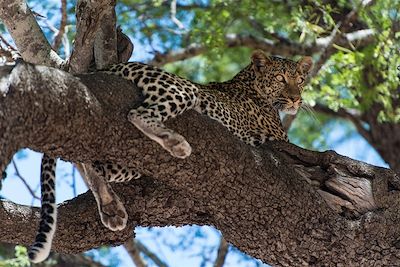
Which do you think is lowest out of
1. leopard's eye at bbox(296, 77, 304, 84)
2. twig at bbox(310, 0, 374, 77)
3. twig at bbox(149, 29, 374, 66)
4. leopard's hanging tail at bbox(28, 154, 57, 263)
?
twig at bbox(149, 29, 374, 66)

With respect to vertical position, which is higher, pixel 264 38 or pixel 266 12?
pixel 266 12

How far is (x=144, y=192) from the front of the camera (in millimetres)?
6930

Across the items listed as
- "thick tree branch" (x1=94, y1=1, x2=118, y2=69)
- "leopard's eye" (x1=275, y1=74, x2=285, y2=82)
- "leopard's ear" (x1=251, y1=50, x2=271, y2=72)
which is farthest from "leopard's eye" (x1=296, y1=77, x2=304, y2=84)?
"thick tree branch" (x1=94, y1=1, x2=118, y2=69)

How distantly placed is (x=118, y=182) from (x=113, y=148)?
2.76 ft

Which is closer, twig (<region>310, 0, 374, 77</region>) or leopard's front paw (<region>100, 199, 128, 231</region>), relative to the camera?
leopard's front paw (<region>100, 199, 128, 231</region>)

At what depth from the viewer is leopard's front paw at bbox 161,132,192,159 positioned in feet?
20.1

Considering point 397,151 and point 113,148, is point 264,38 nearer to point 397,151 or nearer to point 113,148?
point 397,151

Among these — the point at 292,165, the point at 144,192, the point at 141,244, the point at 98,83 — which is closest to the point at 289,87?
the point at 292,165

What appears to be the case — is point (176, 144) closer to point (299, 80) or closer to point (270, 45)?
point (299, 80)

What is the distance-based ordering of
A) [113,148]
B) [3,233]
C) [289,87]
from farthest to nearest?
[289,87] < [3,233] < [113,148]

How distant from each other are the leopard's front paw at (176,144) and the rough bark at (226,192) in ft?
0.39

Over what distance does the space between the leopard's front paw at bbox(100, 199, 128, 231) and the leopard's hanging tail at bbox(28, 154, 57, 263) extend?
398 mm

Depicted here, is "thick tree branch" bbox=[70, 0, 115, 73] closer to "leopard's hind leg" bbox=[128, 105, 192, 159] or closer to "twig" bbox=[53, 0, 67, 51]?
"leopard's hind leg" bbox=[128, 105, 192, 159]

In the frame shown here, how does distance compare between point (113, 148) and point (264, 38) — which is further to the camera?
point (264, 38)
